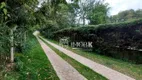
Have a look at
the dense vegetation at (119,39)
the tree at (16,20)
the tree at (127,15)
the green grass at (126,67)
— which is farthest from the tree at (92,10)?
the tree at (16,20)

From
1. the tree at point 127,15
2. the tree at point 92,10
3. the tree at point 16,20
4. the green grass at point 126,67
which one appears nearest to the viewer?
the tree at point 16,20

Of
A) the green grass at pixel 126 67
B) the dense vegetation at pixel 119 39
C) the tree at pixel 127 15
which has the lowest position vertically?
the green grass at pixel 126 67

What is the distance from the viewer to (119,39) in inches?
418

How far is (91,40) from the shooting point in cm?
1452

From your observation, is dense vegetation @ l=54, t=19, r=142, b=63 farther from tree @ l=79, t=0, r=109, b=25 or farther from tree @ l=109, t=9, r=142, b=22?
tree @ l=109, t=9, r=142, b=22

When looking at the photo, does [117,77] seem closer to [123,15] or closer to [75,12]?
[75,12]

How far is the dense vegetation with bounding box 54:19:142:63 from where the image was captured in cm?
928

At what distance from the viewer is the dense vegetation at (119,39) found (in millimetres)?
9281

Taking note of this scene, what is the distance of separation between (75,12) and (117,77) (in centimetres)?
4321

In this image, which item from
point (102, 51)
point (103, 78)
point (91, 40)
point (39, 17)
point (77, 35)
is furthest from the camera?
point (77, 35)

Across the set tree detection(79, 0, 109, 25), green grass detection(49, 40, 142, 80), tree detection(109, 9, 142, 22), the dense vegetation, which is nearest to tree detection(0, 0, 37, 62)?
green grass detection(49, 40, 142, 80)

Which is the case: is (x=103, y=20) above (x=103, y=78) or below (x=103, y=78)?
above

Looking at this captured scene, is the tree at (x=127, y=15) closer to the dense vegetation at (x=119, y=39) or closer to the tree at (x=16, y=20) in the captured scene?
the dense vegetation at (x=119, y=39)

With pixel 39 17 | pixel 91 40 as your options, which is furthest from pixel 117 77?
pixel 91 40
